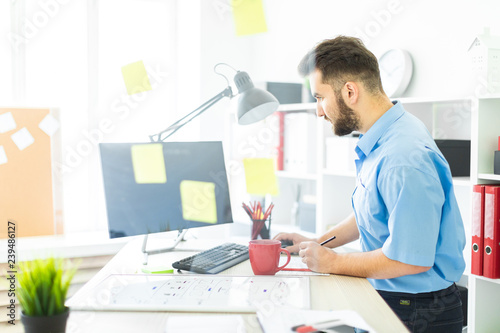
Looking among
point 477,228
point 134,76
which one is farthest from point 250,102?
point 477,228

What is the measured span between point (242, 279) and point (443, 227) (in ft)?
1.83

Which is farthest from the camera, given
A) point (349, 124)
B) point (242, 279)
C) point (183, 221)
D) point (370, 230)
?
point (183, 221)

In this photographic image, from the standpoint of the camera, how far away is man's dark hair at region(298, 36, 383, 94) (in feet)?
4.75

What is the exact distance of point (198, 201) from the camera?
65.2 inches

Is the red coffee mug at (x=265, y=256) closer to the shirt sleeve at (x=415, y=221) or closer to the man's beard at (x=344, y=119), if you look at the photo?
the shirt sleeve at (x=415, y=221)

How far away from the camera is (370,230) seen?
137cm

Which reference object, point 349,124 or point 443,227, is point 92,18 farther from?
point 443,227

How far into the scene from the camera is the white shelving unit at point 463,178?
1777 mm

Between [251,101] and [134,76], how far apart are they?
43cm

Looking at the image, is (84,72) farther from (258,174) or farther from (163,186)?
(163,186)

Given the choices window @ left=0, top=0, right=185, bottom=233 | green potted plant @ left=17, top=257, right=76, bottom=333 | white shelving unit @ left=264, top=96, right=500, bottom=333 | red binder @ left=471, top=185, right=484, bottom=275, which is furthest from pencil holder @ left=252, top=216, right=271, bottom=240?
window @ left=0, top=0, right=185, bottom=233

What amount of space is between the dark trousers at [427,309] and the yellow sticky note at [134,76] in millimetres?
1085

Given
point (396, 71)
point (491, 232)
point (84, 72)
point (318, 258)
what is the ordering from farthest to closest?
point (84, 72) → point (396, 71) → point (491, 232) → point (318, 258)

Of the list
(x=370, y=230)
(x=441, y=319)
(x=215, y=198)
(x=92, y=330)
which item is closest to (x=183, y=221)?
(x=215, y=198)
